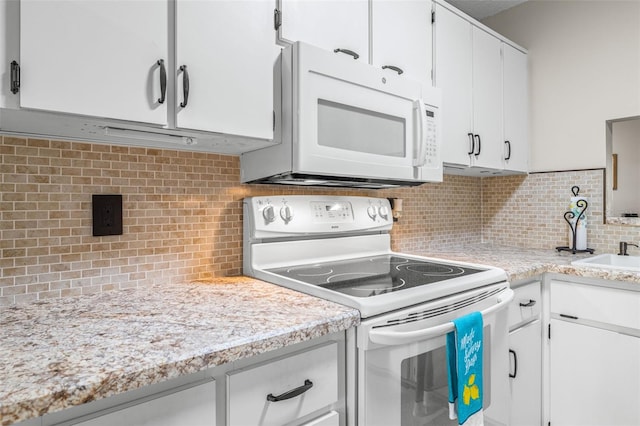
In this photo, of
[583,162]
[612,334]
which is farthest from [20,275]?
[583,162]

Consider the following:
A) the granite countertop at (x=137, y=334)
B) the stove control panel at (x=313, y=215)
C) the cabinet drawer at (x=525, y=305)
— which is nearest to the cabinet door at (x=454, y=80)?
the stove control panel at (x=313, y=215)

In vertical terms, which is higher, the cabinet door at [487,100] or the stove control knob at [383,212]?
the cabinet door at [487,100]

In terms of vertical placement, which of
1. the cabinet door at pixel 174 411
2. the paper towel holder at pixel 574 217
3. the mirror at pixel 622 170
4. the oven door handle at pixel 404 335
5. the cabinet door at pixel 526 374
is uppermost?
the mirror at pixel 622 170

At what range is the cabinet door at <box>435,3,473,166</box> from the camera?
76.4 inches

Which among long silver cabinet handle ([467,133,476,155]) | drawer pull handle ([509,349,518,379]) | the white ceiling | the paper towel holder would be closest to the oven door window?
drawer pull handle ([509,349,518,379])

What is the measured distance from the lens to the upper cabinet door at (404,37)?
1.62m

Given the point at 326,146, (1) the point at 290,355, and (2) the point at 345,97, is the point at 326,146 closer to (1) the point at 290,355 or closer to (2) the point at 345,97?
(2) the point at 345,97

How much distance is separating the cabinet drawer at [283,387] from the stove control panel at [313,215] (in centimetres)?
65

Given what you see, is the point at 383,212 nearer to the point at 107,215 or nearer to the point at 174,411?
the point at 107,215

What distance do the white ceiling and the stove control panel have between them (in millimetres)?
1487

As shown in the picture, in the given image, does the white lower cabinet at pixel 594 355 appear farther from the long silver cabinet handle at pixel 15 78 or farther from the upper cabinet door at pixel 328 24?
the long silver cabinet handle at pixel 15 78

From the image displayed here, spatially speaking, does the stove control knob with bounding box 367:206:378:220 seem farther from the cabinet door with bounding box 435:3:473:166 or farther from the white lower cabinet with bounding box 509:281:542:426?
the white lower cabinet with bounding box 509:281:542:426

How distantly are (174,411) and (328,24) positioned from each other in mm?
1330

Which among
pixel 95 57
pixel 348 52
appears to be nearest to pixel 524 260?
pixel 348 52
